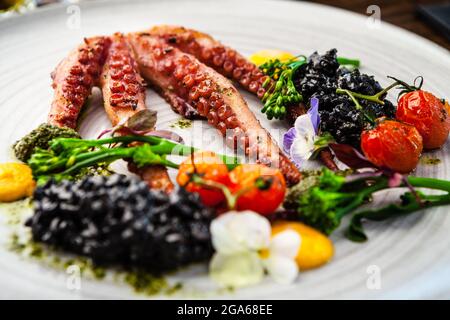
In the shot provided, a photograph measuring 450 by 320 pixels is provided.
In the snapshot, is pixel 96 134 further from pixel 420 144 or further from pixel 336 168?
pixel 420 144

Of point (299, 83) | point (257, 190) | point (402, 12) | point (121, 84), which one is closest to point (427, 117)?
point (299, 83)

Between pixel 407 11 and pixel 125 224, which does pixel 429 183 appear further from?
pixel 407 11

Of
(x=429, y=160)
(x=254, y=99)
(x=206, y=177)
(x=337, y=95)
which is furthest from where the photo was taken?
(x=254, y=99)

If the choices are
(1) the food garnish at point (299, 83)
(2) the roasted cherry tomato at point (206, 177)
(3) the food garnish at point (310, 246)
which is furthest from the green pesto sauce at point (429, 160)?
(2) the roasted cherry tomato at point (206, 177)

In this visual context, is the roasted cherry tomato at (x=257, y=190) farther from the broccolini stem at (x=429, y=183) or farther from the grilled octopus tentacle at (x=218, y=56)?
the grilled octopus tentacle at (x=218, y=56)

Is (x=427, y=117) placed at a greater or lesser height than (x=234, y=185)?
greater

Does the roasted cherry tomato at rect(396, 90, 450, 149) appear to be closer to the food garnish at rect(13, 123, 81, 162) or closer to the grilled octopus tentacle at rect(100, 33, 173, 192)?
the grilled octopus tentacle at rect(100, 33, 173, 192)
